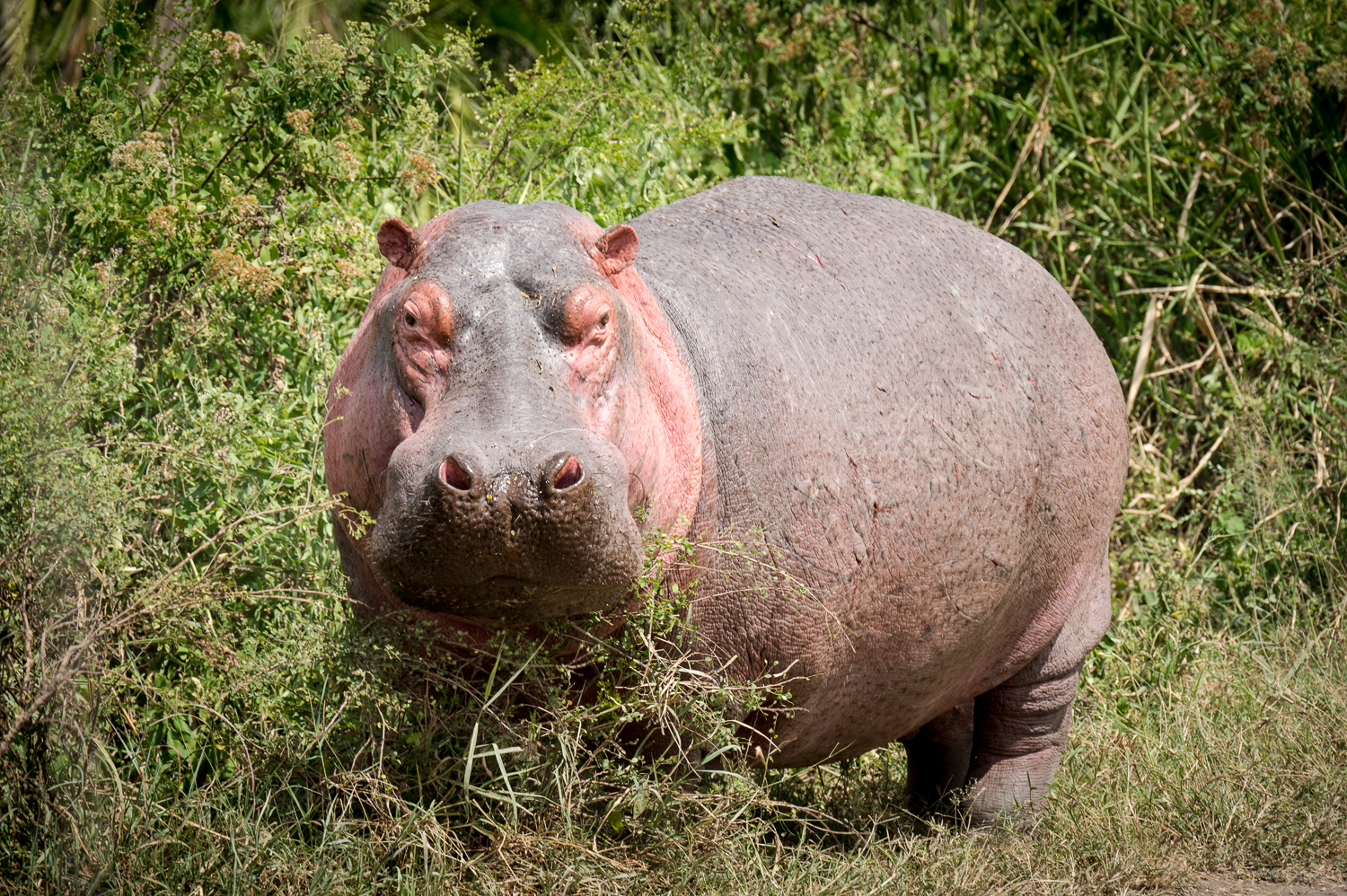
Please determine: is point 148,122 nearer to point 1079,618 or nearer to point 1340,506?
point 1079,618

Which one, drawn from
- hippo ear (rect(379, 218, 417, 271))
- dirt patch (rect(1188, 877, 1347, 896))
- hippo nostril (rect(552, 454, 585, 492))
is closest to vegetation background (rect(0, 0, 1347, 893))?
dirt patch (rect(1188, 877, 1347, 896))

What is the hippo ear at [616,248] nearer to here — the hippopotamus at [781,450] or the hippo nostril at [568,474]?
the hippopotamus at [781,450]

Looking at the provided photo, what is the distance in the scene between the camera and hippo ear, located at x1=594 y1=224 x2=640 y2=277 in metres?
2.86

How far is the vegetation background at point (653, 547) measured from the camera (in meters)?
2.93

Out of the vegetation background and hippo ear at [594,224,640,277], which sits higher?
hippo ear at [594,224,640,277]

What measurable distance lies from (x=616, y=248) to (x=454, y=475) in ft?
2.35

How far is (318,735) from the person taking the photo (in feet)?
9.79

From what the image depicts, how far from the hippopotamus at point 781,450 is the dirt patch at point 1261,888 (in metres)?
0.54

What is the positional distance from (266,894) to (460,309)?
1.21 metres

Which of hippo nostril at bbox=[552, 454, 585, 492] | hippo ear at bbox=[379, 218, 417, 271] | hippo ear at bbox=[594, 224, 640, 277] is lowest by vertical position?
hippo nostril at bbox=[552, 454, 585, 492]

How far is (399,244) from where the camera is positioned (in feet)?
9.46

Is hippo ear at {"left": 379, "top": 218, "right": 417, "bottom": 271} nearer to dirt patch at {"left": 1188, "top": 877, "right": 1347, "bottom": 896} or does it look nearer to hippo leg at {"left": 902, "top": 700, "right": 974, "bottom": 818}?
hippo leg at {"left": 902, "top": 700, "right": 974, "bottom": 818}

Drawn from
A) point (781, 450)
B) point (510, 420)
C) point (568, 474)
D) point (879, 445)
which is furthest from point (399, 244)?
point (879, 445)

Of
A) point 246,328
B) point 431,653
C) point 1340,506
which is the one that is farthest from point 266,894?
point 1340,506
